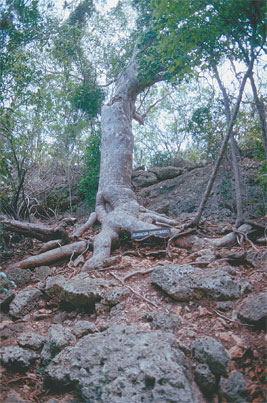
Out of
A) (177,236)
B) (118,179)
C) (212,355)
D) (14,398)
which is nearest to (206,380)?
(212,355)

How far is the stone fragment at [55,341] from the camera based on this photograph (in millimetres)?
2129

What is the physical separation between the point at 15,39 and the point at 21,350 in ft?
16.6

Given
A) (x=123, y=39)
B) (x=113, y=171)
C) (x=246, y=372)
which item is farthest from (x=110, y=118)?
(x=246, y=372)

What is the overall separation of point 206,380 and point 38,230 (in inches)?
140

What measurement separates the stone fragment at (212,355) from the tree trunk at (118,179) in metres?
1.93

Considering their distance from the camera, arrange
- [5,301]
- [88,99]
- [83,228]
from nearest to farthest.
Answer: [5,301] < [83,228] < [88,99]

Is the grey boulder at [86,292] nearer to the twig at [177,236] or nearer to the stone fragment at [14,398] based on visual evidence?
the stone fragment at [14,398]

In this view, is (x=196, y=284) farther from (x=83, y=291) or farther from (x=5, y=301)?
(x=5, y=301)

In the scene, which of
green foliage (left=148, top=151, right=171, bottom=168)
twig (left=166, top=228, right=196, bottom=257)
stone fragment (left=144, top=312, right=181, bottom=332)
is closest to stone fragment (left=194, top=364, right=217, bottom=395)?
stone fragment (left=144, top=312, right=181, bottom=332)

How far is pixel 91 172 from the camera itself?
7809mm

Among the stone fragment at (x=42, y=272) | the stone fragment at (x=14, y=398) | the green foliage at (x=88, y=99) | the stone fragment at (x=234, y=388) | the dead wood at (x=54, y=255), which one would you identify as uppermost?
the green foliage at (x=88, y=99)

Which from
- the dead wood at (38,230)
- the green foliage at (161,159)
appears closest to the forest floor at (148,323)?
the dead wood at (38,230)

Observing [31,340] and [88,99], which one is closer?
[31,340]

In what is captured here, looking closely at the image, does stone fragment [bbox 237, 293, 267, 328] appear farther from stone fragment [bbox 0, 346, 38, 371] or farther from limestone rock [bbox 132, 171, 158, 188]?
limestone rock [bbox 132, 171, 158, 188]
